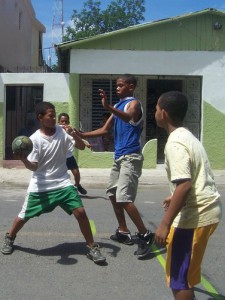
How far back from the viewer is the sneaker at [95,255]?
4.97 m

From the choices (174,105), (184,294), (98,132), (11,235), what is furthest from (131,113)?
(184,294)

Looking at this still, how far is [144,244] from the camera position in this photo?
5.30m

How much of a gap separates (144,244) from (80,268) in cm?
81

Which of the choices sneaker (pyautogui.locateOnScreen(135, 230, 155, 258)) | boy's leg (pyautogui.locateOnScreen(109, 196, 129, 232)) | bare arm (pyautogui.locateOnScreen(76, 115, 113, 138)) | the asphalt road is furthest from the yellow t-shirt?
boy's leg (pyautogui.locateOnScreen(109, 196, 129, 232))

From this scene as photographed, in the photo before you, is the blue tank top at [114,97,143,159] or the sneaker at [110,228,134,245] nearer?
the blue tank top at [114,97,143,159]

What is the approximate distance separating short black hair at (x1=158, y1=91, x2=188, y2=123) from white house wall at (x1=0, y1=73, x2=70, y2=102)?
32.1 feet

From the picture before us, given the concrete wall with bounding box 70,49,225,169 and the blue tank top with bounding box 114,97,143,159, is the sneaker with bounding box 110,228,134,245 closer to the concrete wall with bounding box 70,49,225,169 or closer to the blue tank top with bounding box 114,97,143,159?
the blue tank top with bounding box 114,97,143,159

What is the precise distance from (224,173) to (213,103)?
190cm

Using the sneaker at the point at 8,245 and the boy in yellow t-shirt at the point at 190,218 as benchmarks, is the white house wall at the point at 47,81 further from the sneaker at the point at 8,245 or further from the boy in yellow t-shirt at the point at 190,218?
the boy in yellow t-shirt at the point at 190,218

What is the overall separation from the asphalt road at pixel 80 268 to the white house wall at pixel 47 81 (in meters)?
6.34

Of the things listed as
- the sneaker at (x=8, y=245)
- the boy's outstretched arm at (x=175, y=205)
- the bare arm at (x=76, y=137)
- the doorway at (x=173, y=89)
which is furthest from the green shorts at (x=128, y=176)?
the doorway at (x=173, y=89)

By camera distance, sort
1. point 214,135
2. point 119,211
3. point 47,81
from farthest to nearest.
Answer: point 214,135, point 47,81, point 119,211

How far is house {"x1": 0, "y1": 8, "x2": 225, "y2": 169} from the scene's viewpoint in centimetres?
1277

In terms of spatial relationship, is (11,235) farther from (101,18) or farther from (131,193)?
(101,18)
